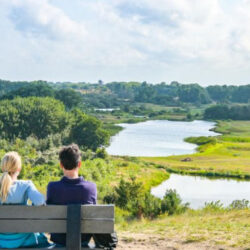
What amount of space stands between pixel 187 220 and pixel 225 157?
190 ft

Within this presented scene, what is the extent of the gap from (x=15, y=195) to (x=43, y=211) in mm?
394

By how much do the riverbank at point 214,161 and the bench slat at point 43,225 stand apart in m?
50.1

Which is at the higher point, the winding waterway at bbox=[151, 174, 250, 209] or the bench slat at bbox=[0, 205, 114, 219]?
the bench slat at bbox=[0, 205, 114, 219]

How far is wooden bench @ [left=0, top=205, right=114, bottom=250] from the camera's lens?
4.72 metres

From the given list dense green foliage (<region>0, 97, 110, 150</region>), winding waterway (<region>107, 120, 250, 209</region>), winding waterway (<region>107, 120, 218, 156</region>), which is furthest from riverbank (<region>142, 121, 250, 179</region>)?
dense green foliage (<region>0, 97, 110, 150</region>)

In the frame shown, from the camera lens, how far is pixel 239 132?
350 feet

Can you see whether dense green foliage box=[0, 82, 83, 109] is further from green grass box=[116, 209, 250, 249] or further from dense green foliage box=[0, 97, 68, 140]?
green grass box=[116, 209, 250, 249]

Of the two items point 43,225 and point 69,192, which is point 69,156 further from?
point 43,225

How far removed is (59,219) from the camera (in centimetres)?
475

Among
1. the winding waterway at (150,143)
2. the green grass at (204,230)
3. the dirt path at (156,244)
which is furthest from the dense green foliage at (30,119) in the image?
the dirt path at (156,244)

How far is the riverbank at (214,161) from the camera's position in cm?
5488

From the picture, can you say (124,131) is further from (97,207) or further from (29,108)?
(97,207)

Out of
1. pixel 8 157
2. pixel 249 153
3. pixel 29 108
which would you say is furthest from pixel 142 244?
pixel 29 108

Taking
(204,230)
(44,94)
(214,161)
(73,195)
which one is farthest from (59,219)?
(44,94)
